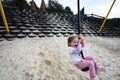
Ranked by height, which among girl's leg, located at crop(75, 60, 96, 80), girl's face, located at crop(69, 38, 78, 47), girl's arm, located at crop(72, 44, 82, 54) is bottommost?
girl's leg, located at crop(75, 60, 96, 80)

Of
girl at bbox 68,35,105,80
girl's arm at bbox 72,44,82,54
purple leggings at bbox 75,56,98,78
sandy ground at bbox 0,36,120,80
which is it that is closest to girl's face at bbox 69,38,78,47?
girl at bbox 68,35,105,80

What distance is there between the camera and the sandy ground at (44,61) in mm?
5554

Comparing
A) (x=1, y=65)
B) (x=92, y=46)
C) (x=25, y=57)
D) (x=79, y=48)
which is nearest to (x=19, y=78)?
(x=1, y=65)

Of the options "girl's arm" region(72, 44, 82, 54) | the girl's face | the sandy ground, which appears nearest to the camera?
"girl's arm" region(72, 44, 82, 54)

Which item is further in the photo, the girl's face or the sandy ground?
the sandy ground

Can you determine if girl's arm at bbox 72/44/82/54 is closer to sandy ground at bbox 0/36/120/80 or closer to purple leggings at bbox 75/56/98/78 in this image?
purple leggings at bbox 75/56/98/78

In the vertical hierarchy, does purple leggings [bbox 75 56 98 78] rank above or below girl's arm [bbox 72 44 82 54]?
below

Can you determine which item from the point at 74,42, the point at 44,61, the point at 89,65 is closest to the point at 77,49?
the point at 74,42

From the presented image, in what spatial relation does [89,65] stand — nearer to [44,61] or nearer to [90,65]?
[90,65]

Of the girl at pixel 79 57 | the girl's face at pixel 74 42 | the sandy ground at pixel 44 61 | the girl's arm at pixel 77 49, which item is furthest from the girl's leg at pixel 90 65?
the sandy ground at pixel 44 61

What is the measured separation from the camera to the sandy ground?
5554 mm

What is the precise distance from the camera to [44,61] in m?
6.39

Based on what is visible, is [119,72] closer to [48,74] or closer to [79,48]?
[48,74]

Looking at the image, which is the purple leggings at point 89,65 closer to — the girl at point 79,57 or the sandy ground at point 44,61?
the girl at point 79,57
